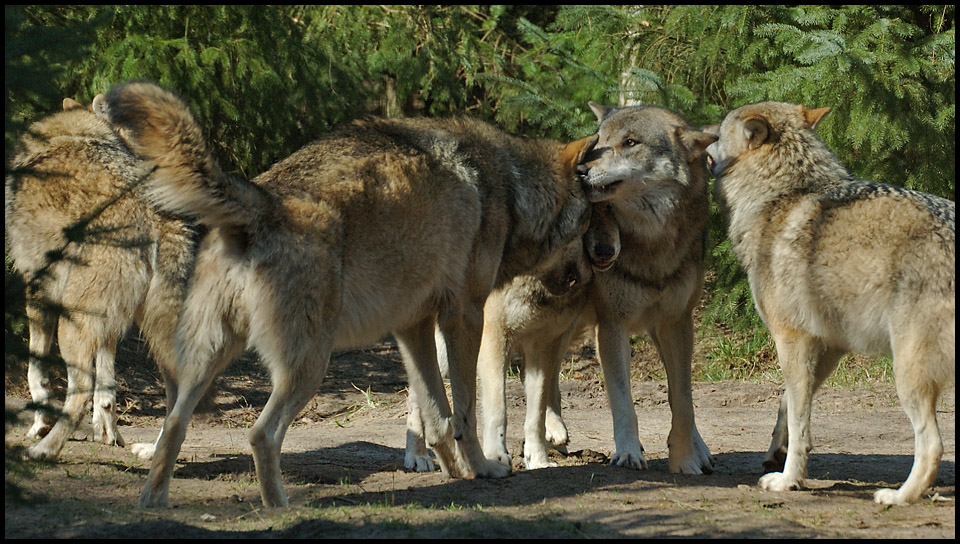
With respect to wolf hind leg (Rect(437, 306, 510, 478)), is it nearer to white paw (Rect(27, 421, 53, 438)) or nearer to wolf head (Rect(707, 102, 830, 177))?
wolf head (Rect(707, 102, 830, 177))

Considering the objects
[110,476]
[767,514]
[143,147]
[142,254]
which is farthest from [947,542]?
[142,254]

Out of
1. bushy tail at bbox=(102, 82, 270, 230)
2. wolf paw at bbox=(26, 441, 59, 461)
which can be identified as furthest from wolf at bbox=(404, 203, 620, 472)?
bushy tail at bbox=(102, 82, 270, 230)

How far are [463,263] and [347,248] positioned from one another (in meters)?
0.86

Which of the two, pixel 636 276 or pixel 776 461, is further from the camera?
pixel 636 276

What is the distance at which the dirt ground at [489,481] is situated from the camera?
3.64m

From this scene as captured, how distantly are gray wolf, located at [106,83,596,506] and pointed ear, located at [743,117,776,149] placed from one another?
118 centimetres

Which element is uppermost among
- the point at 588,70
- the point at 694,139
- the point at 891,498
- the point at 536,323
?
the point at 588,70

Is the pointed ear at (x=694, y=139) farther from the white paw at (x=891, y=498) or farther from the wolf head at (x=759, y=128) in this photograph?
the white paw at (x=891, y=498)

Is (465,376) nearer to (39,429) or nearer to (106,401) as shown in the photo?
(106,401)

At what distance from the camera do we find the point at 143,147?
13.0 feet

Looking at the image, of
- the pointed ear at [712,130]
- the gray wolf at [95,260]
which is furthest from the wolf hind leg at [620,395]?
the gray wolf at [95,260]

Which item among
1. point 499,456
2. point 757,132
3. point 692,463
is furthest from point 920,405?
point 499,456

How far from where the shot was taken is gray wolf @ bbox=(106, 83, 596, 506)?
408cm

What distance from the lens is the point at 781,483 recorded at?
16.1ft
